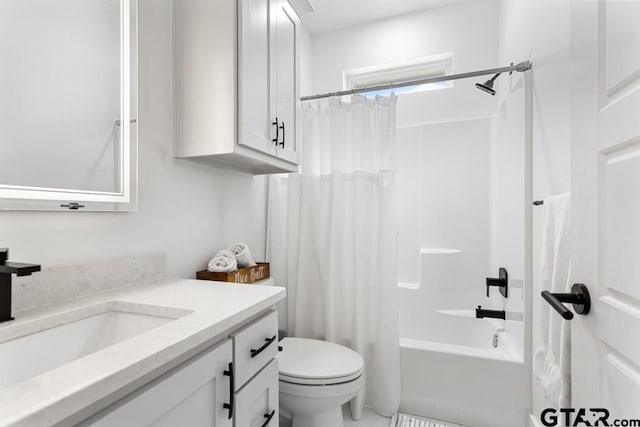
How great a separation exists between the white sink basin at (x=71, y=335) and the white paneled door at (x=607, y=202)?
0.97m

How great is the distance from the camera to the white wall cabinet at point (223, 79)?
1.17 m

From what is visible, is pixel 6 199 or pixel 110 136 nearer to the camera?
pixel 6 199

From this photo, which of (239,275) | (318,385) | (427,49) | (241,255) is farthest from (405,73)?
(318,385)

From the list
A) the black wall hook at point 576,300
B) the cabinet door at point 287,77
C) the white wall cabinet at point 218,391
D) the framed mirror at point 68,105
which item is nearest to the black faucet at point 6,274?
the framed mirror at point 68,105

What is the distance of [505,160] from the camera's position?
2037 millimetres

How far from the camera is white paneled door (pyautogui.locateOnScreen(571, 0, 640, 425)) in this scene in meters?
0.55

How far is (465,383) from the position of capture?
164 cm

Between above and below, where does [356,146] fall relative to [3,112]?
above

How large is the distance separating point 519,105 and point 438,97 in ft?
2.62

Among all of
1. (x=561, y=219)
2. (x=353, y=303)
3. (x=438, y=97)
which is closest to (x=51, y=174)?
(x=353, y=303)

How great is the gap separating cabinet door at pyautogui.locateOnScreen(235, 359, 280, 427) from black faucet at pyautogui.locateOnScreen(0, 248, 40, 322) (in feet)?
1.88

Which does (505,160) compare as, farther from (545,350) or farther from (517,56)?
(545,350)

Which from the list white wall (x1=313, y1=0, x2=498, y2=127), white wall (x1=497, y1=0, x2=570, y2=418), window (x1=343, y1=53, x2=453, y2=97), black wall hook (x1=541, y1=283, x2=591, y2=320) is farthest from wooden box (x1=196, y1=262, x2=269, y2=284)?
white wall (x1=313, y1=0, x2=498, y2=127)

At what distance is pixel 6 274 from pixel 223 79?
90cm
